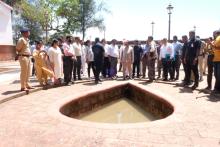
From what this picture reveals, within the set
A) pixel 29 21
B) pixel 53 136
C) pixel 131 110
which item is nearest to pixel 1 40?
pixel 29 21

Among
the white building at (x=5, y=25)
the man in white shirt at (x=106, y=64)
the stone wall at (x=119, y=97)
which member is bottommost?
the stone wall at (x=119, y=97)

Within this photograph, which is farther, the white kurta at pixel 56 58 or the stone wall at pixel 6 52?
the stone wall at pixel 6 52

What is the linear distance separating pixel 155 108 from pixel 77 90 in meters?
2.70

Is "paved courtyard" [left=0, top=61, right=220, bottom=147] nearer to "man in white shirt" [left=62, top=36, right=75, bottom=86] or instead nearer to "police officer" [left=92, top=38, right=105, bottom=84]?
"man in white shirt" [left=62, top=36, right=75, bottom=86]

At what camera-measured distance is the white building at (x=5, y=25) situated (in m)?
29.9

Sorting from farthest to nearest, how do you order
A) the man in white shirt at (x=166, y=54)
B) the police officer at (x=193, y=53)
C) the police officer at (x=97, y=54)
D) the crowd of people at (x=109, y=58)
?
the man in white shirt at (x=166, y=54) → the police officer at (x=97, y=54) → the police officer at (x=193, y=53) → the crowd of people at (x=109, y=58)

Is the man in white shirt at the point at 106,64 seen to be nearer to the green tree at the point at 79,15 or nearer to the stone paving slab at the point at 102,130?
the stone paving slab at the point at 102,130

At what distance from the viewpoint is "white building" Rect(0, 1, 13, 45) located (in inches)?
1179

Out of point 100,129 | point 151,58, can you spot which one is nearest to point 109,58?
point 151,58

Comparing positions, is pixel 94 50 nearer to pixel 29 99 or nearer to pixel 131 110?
pixel 131 110

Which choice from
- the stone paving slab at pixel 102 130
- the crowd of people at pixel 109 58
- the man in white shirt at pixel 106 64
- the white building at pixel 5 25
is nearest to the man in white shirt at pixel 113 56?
the crowd of people at pixel 109 58

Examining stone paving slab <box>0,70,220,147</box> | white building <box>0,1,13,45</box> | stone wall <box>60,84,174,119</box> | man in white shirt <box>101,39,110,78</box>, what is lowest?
stone wall <box>60,84,174,119</box>

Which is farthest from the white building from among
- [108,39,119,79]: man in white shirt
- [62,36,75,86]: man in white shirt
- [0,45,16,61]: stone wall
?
[62,36,75,86]: man in white shirt

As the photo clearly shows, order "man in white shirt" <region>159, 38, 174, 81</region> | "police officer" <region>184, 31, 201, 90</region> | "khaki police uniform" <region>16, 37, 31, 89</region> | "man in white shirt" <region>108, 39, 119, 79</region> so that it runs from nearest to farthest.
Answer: "khaki police uniform" <region>16, 37, 31, 89</region>
"police officer" <region>184, 31, 201, 90</region>
"man in white shirt" <region>159, 38, 174, 81</region>
"man in white shirt" <region>108, 39, 119, 79</region>
